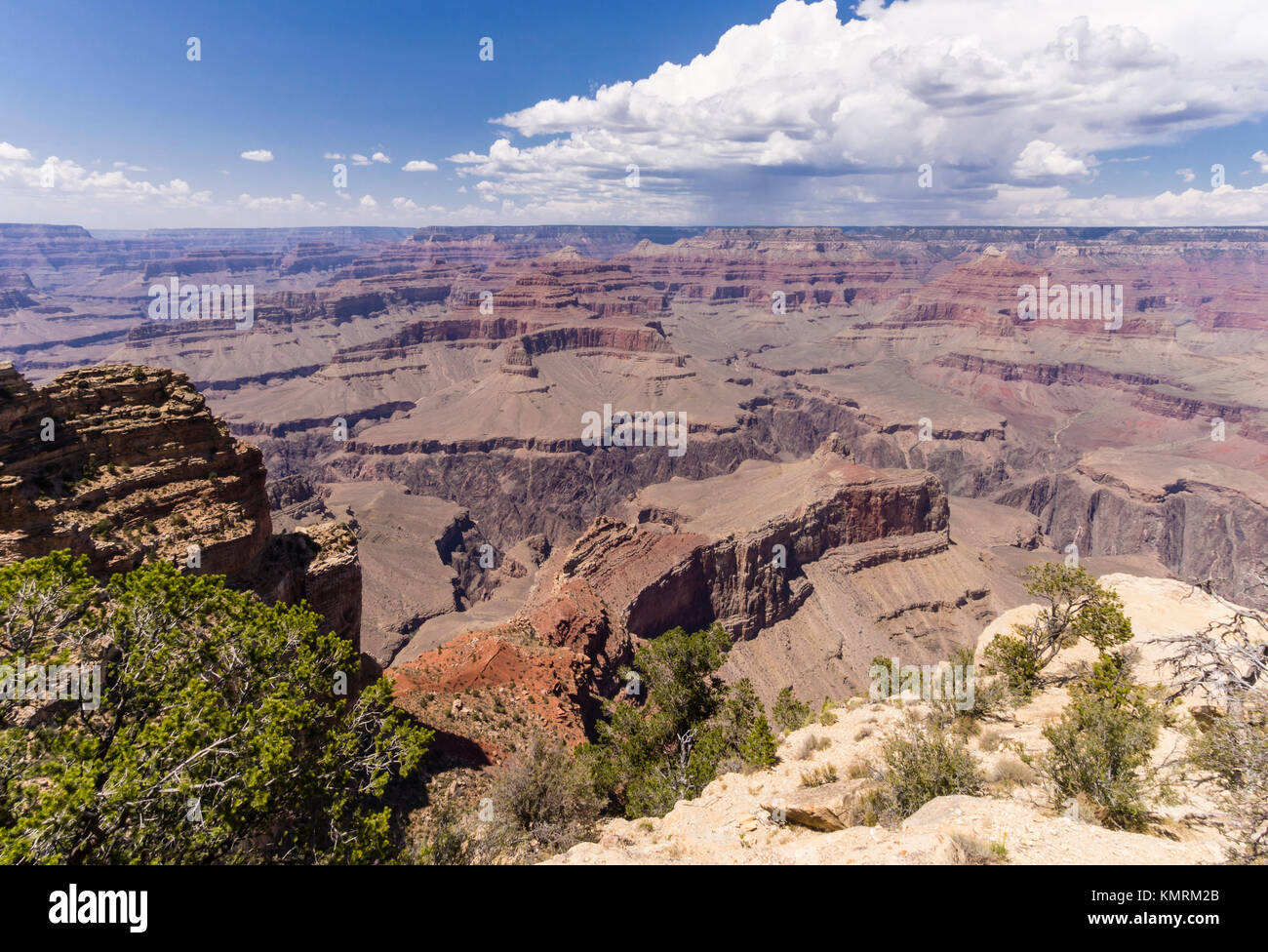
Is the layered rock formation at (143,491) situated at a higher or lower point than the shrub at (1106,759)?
higher

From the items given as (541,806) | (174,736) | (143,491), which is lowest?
(541,806)

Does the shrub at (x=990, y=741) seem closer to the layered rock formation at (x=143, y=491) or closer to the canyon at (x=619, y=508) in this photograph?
the canyon at (x=619, y=508)

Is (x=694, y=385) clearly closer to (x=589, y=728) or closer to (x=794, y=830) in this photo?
(x=589, y=728)

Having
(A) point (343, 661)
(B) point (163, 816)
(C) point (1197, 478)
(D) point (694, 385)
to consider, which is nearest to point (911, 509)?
(A) point (343, 661)

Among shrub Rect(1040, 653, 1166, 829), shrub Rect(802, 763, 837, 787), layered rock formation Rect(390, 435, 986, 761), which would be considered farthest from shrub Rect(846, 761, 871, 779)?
layered rock formation Rect(390, 435, 986, 761)

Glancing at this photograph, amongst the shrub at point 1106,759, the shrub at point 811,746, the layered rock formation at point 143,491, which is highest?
the layered rock formation at point 143,491

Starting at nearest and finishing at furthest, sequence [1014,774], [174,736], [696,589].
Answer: [174,736], [1014,774], [696,589]

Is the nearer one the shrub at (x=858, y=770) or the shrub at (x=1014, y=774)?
the shrub at (x=1014, y=774)

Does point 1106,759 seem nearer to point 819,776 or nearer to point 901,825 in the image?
point 901,825

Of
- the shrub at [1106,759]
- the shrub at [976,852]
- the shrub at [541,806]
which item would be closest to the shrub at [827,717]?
the shrub at [1106,759]

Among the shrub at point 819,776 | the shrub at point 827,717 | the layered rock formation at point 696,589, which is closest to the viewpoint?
the shrub at point 819,776

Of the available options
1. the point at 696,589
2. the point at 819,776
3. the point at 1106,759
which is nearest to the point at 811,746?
the point at 819,776
